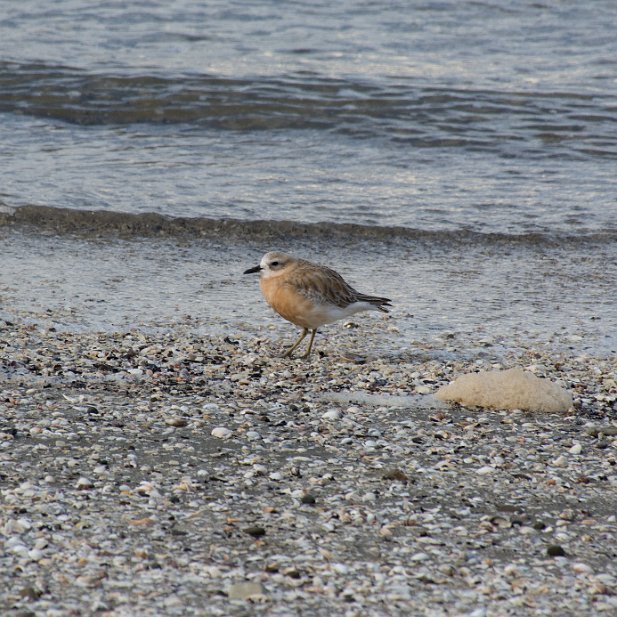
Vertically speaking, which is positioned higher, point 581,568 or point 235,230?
point 581,568

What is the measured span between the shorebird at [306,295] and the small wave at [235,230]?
325 cm

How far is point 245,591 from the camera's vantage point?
3975mm

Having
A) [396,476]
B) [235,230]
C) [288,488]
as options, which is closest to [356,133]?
[235,230]

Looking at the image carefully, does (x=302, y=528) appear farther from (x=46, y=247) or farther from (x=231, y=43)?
(x=231, y=43)

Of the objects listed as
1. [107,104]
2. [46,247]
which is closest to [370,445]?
[46,247]

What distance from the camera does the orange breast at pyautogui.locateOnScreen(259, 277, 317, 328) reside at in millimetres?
7262

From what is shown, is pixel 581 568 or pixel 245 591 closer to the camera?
pixel 245 591

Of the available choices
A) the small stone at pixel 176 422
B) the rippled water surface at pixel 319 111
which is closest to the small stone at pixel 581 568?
the small stone at pixel 176 422

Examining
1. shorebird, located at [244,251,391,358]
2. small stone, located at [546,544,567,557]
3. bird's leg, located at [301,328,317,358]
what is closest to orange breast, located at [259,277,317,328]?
shorebird, located at [244,251,391,358]

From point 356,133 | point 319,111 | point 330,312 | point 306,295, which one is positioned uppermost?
point 319,111

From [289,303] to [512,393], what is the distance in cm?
186

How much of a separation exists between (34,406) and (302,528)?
6.51 ft

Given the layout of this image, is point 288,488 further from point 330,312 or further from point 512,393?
point 330,312

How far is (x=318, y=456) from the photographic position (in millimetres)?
5352
